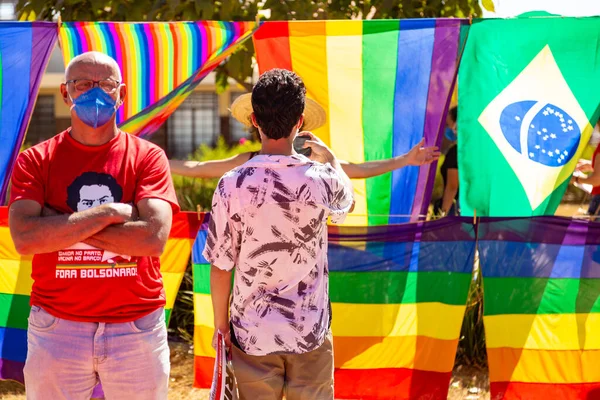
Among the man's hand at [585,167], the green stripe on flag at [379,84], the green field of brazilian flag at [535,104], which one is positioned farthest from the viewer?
the man's hand at [585,167]

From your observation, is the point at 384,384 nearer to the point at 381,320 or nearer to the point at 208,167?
the point at 381,320

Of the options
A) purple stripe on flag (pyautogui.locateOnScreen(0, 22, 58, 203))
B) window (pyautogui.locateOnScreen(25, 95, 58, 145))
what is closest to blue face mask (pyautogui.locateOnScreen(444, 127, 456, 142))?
purple stripe on flag (pyautogui.locateOnScreen(0, 22, 58, 203))

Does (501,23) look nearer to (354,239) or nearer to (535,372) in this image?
(354,239)

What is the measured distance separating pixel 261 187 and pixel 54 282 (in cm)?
82

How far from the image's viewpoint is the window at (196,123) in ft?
78.3

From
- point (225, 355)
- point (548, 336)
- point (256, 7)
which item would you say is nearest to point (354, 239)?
point (548, 336)

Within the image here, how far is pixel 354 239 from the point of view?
4.84m

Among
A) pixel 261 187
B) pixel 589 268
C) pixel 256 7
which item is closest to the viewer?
pixel 261 187

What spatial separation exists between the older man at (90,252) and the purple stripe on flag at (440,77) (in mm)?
2268

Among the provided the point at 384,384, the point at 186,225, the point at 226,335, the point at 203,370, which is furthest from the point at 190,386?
the point at 226,335

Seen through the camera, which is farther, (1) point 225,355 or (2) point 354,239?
(2) point 354,239

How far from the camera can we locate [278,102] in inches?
112

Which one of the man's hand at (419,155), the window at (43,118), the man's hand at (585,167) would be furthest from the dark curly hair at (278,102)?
the window at (43,118)

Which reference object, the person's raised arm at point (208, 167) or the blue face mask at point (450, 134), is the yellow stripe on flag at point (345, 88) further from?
the blue face mask at point (450, 134)
